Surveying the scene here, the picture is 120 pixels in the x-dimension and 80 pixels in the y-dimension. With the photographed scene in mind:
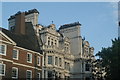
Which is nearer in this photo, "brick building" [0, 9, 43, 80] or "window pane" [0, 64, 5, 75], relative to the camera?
"window pane" [0, 64, 5, 75]

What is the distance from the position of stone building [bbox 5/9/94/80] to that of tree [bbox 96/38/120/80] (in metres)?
11.5

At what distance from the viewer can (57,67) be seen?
5269 cm

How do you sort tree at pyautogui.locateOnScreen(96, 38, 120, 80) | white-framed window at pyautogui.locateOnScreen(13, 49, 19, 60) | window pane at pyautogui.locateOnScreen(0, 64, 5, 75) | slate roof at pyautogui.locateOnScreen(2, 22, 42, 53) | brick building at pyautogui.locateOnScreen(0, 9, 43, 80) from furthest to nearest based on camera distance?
slate roof at pyautogui.locateOnScreen(2, 22, 42, 53), white-framed window at pyautogui.locateOnScreen(13, 49, 19, 60), brick building at pyautogui.locateOnScreen(0, 9, 43, 80), window pane at pyautogui.locateOnScreen(0, 64, 5, 75), tree at pyautogui.locateOnScreen(96, 38, 120, 80)

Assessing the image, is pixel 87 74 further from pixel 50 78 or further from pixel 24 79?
pixel 24 79

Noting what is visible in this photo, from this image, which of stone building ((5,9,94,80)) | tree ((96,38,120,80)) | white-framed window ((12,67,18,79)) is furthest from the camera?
stone building ((5,9,94,80))

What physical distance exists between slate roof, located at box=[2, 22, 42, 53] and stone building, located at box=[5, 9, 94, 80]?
0.74 meters

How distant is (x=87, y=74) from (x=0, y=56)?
23.4 metres

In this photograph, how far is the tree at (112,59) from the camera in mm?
38375

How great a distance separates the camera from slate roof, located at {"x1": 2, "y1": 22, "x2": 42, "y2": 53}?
47.3 meters

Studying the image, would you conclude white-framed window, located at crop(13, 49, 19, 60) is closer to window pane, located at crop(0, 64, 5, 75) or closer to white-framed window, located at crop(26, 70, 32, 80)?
white-framed window, located at crop(26, 70, 32, 80)

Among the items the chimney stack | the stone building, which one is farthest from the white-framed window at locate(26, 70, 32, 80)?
the chimney stack

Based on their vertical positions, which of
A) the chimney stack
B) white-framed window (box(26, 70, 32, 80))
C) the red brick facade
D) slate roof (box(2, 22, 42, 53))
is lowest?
white-framed window (box(26, 70, 32, 80))

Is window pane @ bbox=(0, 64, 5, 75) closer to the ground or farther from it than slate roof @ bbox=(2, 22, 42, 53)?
closer to the ground

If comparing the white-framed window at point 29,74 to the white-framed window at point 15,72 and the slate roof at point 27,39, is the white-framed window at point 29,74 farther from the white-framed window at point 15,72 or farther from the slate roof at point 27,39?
the slate roof at point 27,39
